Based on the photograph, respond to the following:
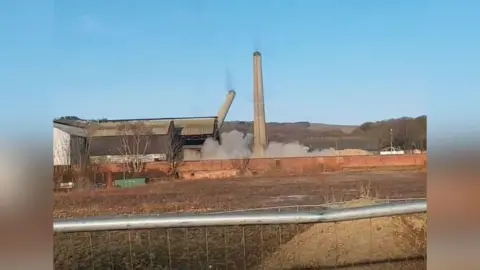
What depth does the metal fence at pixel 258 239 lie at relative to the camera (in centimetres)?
268

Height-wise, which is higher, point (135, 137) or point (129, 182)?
point (135, 137)

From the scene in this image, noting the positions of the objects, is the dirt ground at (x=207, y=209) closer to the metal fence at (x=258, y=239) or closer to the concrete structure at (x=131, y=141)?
the metal fence at (x=258, y=239)

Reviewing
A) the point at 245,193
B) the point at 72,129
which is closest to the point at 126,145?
Result: the point at 72,129

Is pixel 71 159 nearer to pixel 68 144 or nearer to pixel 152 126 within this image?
pixel 68 144

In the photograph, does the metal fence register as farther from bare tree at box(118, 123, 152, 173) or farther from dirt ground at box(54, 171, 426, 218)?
bare tree at box(118, 123, 152, 173)

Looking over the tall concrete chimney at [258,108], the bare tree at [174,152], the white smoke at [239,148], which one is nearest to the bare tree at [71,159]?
the bare tree at [174,152]

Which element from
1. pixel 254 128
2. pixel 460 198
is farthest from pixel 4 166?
pixel 460 198

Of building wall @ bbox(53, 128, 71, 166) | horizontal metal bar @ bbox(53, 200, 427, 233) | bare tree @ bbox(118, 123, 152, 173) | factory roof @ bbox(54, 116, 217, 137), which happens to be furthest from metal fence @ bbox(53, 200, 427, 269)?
factory roof @ bbox(54, 116, 217, 137)

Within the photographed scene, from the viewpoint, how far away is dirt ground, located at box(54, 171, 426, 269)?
2.65m

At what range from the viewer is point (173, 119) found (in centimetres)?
240

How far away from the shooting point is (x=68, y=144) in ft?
7.81

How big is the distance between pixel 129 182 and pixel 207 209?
1.57 feet

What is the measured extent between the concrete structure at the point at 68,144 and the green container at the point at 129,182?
0.78ft

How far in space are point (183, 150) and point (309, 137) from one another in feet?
2.34
